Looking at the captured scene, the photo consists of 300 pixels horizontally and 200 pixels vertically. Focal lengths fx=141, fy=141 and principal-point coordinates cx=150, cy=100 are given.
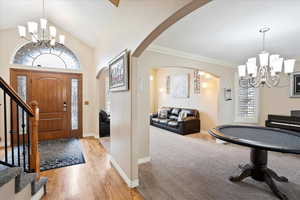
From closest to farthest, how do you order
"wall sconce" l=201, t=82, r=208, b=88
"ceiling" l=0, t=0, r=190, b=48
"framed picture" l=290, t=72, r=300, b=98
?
"ceiling" l=0, t=0, r=190, b=48 < "framed picture" l=290, t=72, r=300, b=98 < "wall sconce" l=201, t=82, r=208, b=88

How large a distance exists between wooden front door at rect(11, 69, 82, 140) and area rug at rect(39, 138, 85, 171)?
363 mm

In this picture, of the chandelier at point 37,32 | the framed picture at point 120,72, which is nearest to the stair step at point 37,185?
the framed picture at point 120,72

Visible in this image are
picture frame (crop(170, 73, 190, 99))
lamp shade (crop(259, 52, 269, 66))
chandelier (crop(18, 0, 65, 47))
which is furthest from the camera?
picture frame (crop(170, 73, 190, 99))

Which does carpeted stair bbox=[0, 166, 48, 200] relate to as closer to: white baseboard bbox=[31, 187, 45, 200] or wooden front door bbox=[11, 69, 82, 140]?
white baseboard bbox=[31, 187, 45, 200]

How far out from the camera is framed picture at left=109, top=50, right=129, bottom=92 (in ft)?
6.91

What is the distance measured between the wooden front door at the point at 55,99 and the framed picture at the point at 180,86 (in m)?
4.04

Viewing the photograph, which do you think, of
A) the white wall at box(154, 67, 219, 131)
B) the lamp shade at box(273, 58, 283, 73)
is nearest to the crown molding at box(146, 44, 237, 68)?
the white wall at box(154, 67, 219, 131)

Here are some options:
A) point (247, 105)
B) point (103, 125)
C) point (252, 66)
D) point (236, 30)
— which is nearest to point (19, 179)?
point (103, 125)

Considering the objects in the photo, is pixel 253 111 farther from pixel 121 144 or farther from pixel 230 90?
pixel 121 144

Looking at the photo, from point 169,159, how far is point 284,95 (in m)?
3.91

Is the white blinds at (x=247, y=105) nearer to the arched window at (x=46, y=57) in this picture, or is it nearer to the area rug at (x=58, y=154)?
the area rug at (x=58, y=154)

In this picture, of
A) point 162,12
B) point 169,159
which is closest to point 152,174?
point 169,159

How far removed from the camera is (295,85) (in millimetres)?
3885

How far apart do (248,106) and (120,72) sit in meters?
4.26
